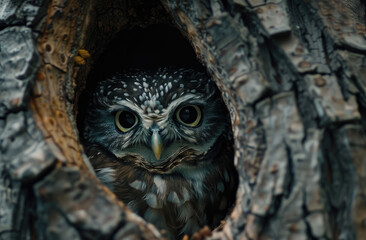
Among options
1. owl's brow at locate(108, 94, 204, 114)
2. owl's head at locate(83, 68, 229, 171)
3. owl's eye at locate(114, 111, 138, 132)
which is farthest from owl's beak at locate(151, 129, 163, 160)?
owl's eye at locate(114, 111, 138, 132)

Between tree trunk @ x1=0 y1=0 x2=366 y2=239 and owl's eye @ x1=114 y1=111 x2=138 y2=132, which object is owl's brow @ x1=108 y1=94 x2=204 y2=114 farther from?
tree trunk @ x1=0 y1=0 x2=366 y2=239

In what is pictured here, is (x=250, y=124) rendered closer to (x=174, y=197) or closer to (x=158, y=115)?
(x=158, y=115)

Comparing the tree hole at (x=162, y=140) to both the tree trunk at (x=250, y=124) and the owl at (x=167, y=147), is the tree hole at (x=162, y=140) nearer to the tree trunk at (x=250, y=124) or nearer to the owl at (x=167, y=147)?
the owl at (x=167, y=147)

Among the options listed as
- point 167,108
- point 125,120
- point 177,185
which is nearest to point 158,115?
point 167,108

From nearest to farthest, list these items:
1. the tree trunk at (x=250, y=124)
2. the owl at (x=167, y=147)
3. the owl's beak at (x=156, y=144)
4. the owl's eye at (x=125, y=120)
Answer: the tree trunk at (x=250, y=124), the owl's beak at (x=156, y=144), the owl at (x=167, y=147), the owl's eye at (x=125, y=120)

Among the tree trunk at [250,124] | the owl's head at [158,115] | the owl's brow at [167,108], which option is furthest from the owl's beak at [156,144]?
the tree trunk at [250,124]

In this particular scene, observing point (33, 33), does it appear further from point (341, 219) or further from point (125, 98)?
point (341, 219)
